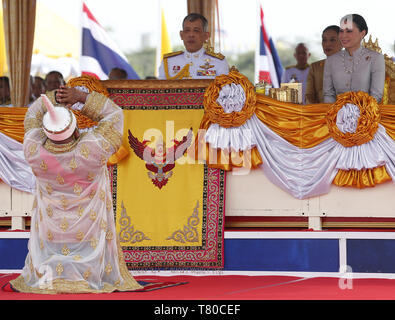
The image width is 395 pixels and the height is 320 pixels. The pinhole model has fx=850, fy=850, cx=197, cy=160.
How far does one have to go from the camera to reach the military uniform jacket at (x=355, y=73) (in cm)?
820

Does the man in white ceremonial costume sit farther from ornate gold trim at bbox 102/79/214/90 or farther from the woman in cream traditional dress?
the woman in cream traditional dress

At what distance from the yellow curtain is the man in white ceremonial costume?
3.69 m

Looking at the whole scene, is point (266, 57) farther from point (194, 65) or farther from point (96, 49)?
point (194, 65)

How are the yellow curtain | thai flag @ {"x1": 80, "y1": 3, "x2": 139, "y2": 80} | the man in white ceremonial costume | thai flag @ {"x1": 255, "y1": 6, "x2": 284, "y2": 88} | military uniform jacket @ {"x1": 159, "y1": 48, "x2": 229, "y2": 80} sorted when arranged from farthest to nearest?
thai flag @ {"x1": 255, "y1": 6, "x2": 284, "y2": 88} → thai flag @ {"x1": 80, "y1": 3, "x2": 139, "y2": 80} → the yellow curtain → military uniform jacket @ {"x1": 159, "y1": 48, "x2": 229, "y2": 80} → the man in white ceremonial costume

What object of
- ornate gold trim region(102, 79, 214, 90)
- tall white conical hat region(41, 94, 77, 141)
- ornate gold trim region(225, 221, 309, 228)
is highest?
ornate gold trim region(102, 79, 214, 90)

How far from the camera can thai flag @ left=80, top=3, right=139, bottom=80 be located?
12798 millimetres

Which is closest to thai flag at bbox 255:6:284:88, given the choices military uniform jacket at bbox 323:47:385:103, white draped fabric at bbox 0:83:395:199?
military uniform jacket at bbox 323:47:385:103

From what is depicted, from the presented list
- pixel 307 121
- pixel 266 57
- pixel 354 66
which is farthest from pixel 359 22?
pixel 266 57

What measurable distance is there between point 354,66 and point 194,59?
168 centimetres

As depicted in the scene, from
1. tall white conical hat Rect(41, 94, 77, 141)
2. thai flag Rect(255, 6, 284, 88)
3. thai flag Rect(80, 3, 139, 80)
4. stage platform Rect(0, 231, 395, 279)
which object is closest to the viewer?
tall white conical hat Rect(41, 94, 77, 141)

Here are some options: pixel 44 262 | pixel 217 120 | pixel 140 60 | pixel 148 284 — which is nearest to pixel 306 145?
pixel 217 120

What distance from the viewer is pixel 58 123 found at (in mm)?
6180

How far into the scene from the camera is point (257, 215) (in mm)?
8148

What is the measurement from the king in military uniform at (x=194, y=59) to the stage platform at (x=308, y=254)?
1788mm
